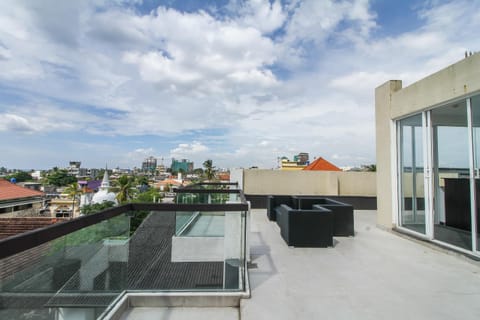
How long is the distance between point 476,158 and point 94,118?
26500 millimetres

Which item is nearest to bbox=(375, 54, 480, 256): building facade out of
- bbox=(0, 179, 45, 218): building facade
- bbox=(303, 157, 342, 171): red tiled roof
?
bbox=(303, 157, 342, 171): red tiled roof

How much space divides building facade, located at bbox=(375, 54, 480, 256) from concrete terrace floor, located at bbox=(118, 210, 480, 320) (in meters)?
0.79

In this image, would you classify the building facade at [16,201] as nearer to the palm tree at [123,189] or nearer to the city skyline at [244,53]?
the palm tree at [123,189]

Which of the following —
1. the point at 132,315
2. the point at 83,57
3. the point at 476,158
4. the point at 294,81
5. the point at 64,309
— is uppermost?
the point at 83,57

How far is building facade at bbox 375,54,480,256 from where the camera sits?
12.4ft

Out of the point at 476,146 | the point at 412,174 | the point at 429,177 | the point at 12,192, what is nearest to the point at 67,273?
the point at 476,146

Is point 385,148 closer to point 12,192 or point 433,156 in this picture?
point 433,156

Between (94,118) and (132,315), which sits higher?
(94,118)

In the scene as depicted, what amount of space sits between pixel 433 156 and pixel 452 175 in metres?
0.53

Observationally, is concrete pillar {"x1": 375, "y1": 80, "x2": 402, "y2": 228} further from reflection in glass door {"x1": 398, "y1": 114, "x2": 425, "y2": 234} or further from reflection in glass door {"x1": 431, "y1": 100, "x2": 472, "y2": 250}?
reflection in glass door {"x1": 431, "y1": 100, "x2": 472, "y2": 250}

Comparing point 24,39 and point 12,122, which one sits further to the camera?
point 12,122

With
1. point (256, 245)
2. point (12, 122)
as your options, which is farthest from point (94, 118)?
point (256, 245)

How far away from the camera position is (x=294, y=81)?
8.88 metres

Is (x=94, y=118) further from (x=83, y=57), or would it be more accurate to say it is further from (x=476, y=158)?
(x=476, y=158)
